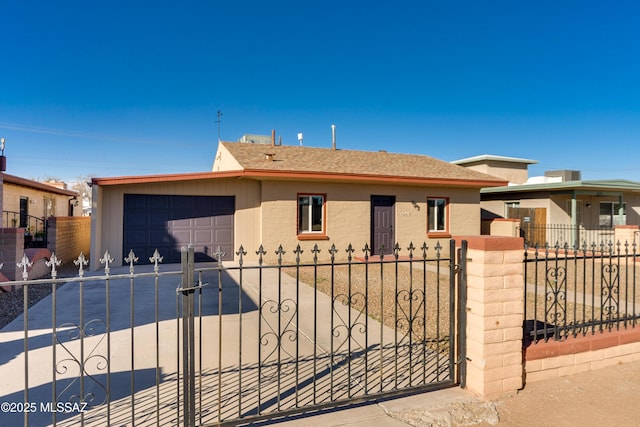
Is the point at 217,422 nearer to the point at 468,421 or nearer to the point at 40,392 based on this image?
the point at 40,392

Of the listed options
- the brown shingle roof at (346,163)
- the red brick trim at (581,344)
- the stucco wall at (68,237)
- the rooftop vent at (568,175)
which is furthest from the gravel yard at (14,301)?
the rooftop vent at (568,175)

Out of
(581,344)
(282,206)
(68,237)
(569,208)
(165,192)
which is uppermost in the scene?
(165,192)

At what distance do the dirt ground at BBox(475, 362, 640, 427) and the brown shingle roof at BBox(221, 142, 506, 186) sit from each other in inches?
393

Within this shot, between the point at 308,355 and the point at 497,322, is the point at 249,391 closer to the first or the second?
the point at 308,355

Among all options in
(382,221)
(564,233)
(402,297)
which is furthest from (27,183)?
(564,233)

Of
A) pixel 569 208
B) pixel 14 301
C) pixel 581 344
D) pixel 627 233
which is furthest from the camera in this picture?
pixel 569 208

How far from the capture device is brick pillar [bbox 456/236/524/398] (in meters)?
3.65

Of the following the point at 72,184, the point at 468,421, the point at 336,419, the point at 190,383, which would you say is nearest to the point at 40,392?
the point at 190,383

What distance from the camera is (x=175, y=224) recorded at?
12633 millimetres

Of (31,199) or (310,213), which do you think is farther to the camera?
(31,199)

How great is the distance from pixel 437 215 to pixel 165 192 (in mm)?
10644

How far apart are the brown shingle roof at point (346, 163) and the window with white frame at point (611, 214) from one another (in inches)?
282

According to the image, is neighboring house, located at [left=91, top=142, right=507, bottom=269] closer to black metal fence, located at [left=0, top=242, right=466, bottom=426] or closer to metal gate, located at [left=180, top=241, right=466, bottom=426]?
black metal fence, located at [left=0, top=242, right=466, bottom=426]

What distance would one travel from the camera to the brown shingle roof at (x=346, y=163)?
13602mm
